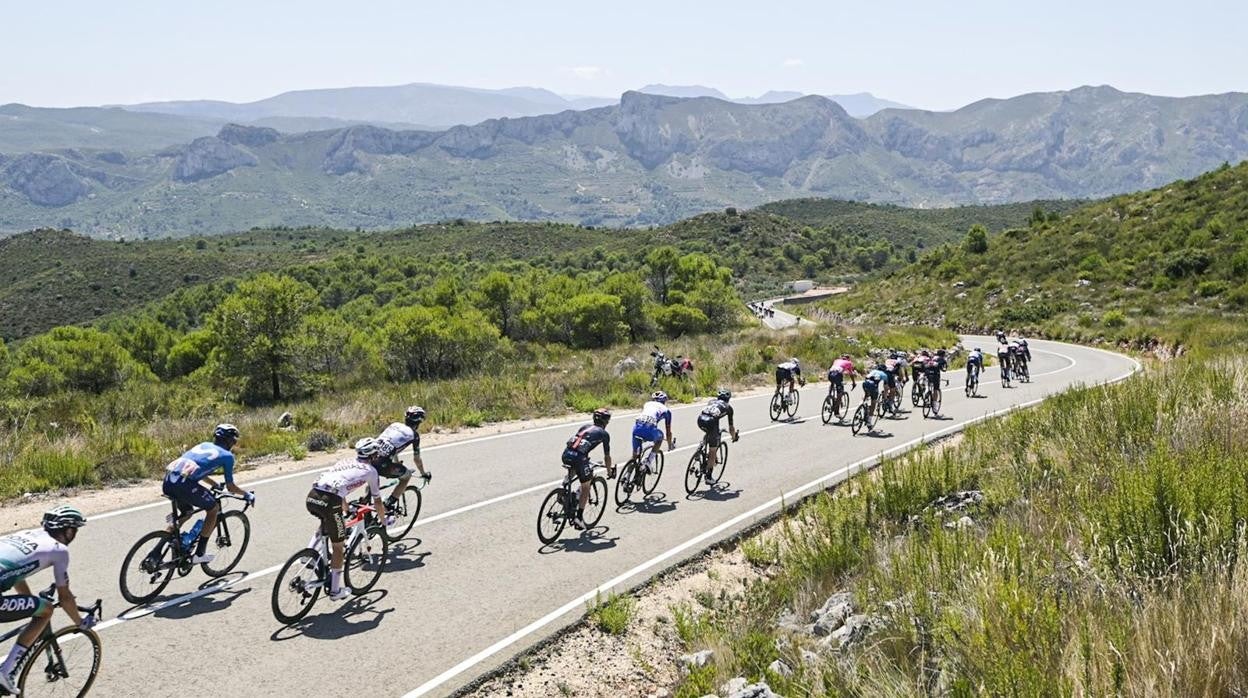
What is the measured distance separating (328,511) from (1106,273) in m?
59.4

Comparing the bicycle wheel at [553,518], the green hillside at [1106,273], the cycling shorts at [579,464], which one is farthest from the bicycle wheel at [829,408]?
the green hillside at [1106,273]

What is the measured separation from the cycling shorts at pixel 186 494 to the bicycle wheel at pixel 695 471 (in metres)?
7.28

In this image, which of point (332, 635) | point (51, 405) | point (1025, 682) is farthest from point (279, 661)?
point (51, 405)

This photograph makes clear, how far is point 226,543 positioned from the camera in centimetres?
868

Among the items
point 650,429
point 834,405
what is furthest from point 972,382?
point 650,429

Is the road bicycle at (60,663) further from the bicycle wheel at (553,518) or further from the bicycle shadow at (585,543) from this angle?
the bicycle wheel at (553,518)

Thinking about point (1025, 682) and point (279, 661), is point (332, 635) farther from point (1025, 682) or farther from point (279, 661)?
point (1025, 682)

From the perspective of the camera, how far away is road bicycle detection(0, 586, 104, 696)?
19.3 ft

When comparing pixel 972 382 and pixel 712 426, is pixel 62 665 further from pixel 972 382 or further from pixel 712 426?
pixel 972 382

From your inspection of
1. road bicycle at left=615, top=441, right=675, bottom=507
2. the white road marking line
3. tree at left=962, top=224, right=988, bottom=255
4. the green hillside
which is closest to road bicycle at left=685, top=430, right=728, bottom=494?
road bicycle at left=615, top=441, right=675, bottom=507

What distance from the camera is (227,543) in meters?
8.70

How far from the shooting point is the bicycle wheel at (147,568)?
25.4ft

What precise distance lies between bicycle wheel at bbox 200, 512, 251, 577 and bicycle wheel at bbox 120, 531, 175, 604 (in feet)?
1.37

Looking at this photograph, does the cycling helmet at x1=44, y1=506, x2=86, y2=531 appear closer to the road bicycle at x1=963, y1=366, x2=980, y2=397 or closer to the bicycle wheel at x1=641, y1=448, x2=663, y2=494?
the bicycle wheel at x1=641, y1=448, x2=663, y2=494
